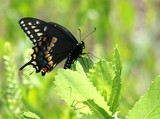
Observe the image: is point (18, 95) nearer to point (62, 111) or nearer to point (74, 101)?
point (62, 111)

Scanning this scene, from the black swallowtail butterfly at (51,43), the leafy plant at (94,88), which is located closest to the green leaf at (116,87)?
the leafy plant at (94,88)

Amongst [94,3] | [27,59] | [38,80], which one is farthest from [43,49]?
[94,3]

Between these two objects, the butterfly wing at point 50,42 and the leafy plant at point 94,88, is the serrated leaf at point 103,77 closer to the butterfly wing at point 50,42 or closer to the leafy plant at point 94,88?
the leafy plant at point 94,88

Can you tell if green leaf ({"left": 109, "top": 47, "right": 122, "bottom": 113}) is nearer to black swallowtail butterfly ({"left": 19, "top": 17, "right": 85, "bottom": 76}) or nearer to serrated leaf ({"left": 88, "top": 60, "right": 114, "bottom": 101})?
serrated leaf ({"left": 88, "top": 60, "right": 114, "bottom": 101})

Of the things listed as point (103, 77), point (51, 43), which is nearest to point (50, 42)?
point (51, 43)

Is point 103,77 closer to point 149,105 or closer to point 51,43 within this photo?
point 149,105
